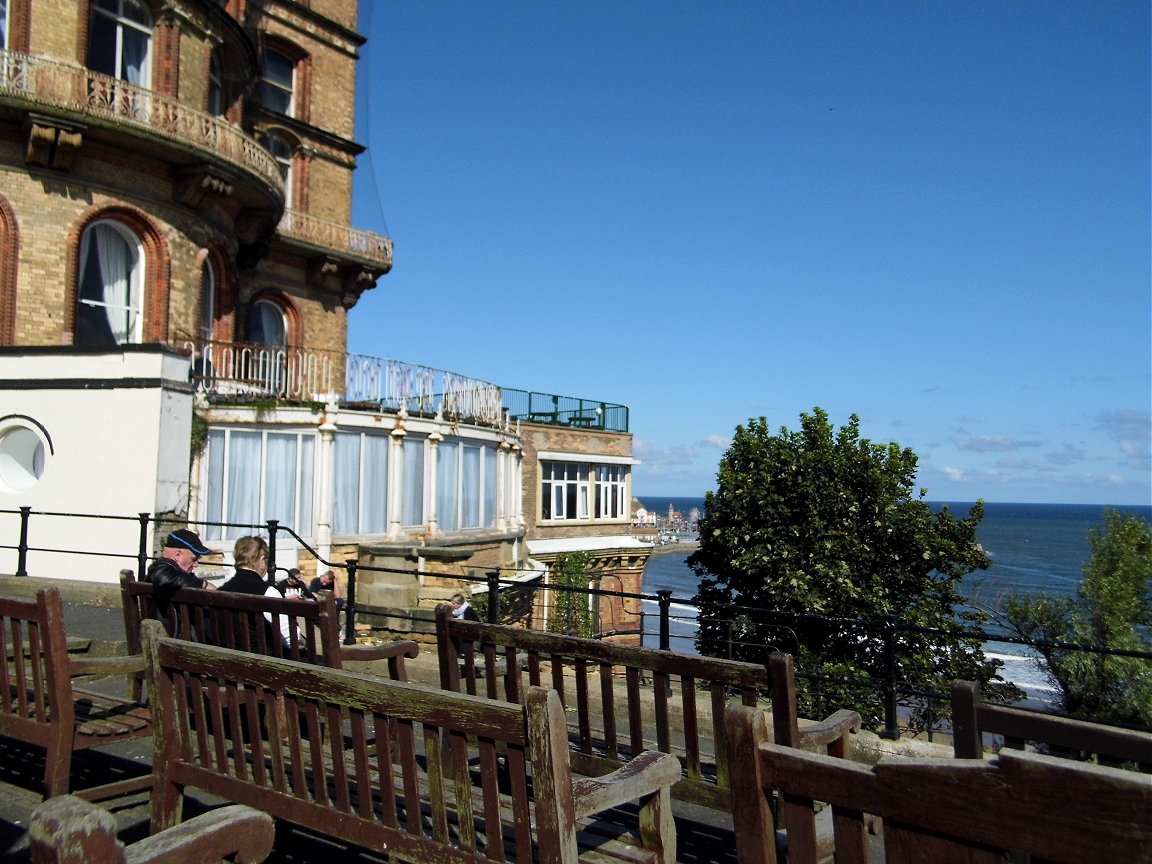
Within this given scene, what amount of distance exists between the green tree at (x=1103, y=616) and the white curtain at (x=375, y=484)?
12.8 meters

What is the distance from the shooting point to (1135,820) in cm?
161

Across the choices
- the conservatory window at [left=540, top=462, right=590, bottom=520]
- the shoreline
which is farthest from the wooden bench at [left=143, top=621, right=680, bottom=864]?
the shoreline

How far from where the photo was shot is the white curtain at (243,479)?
682 inches

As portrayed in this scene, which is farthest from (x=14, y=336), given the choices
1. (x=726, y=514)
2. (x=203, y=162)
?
(x=726, y=514)

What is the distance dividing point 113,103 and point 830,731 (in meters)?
17.3

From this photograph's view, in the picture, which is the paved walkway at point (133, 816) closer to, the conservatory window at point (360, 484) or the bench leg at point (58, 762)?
the bench leg at point (58, 762)

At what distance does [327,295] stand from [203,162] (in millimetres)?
8266

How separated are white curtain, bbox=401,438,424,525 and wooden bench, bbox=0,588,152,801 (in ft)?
50.4

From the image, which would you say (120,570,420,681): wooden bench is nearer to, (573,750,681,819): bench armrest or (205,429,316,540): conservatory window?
(573,750,681,819): bench armrest

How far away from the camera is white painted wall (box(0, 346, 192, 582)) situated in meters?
12.9

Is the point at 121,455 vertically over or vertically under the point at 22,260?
under

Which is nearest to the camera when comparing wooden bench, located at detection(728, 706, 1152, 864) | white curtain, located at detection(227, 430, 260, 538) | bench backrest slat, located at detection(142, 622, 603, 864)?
wooden bench, located at detection(728, 706, 1152, 864)

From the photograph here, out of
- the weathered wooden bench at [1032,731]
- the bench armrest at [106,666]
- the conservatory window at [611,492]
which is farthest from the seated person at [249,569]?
the conservatory window at [611,492]

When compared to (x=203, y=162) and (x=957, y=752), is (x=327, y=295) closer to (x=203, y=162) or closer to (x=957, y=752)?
(x=203, y=162)
